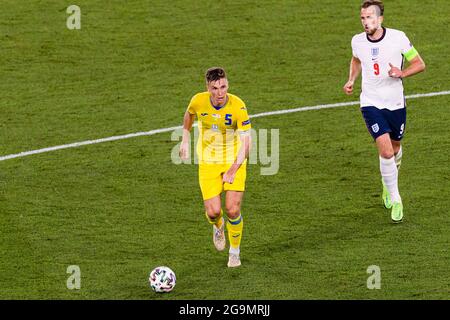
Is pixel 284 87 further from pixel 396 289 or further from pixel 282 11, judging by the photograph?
pixel 396 289

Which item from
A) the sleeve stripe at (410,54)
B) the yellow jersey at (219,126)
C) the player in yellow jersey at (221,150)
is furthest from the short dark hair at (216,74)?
the sleeve stripe at (410,54)

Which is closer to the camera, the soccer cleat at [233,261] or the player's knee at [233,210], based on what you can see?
the player's knee at [233,210]

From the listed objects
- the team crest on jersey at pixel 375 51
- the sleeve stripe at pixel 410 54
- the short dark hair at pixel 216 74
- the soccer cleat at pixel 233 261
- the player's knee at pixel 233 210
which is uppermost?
the team crest on jersey at pixel 375 51

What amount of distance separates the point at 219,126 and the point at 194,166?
3982 millimetres

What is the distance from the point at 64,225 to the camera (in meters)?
17.4

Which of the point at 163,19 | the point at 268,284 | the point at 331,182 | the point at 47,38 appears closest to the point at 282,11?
the point at 163,19

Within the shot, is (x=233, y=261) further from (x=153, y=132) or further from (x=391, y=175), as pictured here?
(x=153, y=132)

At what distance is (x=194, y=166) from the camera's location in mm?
19859

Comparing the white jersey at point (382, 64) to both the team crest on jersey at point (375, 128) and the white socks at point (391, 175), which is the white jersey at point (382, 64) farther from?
the white socks at point (391, 175)

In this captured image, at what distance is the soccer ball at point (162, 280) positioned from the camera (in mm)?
15023

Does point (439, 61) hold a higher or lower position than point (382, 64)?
higher

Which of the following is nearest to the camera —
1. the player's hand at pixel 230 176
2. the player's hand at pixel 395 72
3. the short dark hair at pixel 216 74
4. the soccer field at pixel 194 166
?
the short dark hair at pixel 216 74

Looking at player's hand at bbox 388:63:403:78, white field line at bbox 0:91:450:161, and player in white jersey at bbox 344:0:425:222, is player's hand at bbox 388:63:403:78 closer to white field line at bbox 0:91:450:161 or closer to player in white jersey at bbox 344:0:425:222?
player in white jersey at bbox 344:0:425:222
